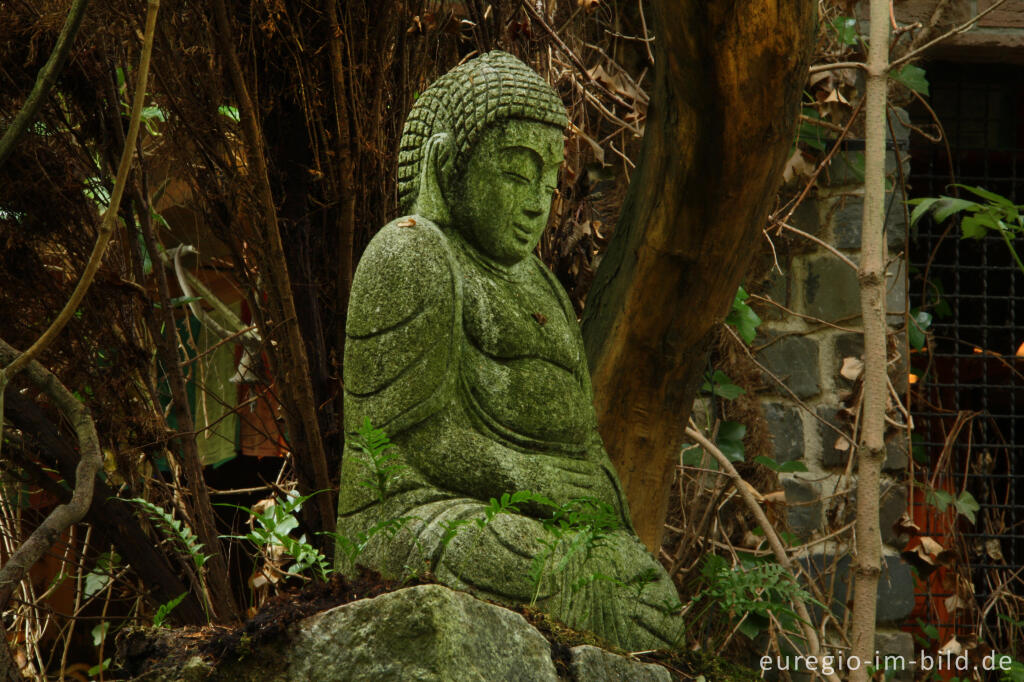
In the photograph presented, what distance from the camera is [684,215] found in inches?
138

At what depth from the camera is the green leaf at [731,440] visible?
483cm

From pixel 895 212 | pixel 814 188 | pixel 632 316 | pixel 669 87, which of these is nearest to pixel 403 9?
pixel 669 87

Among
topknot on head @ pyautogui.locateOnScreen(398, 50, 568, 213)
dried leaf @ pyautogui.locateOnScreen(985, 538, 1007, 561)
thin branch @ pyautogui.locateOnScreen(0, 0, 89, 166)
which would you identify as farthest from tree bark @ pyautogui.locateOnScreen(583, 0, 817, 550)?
dried leaf @ pyautogui.locateOnScreen(985, 538, 1007, 561)

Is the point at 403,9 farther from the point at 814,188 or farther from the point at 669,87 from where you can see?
the point at 814,188

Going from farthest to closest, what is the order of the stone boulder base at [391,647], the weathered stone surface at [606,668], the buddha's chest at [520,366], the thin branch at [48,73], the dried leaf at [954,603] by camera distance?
the dried leaf at [954,603] < the buddha's chest at [520,366] < the thin branch at [48,73] < the weathered stone surface at [606,668] < the stone boulder base at [391,647]

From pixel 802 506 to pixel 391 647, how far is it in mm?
3451

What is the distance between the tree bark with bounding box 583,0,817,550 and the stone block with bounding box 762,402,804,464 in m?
1.43

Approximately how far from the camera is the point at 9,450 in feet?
12.2

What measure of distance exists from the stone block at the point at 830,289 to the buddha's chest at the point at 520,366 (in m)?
2.40

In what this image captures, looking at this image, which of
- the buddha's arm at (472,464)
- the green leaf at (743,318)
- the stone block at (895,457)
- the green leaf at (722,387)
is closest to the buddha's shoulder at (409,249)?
→ the buddha's arm at (472,464)

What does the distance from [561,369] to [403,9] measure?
1521 mm

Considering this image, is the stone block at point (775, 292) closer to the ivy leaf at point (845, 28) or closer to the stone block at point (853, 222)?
the stone block at point (853, 222)

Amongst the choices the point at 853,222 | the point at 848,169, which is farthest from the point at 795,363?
the point at 848,169

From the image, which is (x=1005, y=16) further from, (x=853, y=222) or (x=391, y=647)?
(x=391, y=647)
